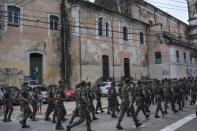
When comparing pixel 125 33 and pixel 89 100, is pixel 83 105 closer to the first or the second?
pixel 89 100

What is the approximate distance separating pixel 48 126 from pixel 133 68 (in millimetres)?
30263

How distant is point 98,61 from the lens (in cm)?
3619

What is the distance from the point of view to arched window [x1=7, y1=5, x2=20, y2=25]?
27.8 m

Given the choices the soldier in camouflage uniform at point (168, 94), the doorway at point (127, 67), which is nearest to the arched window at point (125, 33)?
the doorway at point (127, 67)

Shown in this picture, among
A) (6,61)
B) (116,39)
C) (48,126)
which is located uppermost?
(116,39)

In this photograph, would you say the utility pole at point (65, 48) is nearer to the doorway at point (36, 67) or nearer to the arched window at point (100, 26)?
the doorway at point (36, 67)

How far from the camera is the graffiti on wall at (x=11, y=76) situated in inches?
1061

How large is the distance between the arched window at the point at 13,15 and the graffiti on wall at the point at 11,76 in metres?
3.75

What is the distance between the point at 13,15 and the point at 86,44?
885 cm

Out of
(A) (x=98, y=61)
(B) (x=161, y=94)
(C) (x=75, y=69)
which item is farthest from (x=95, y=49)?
(B) (x=161, y=94)

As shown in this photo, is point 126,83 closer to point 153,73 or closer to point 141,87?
point 141,87

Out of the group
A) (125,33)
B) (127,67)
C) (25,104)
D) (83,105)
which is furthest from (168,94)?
(125,33)

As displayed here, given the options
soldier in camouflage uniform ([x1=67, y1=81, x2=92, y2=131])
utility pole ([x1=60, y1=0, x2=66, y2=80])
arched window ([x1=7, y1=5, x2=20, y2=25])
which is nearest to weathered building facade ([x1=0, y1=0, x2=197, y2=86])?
arched window ([x1=7, y1=5, x2=20, y2=25])

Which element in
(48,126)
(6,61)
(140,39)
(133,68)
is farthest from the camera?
(140,39)
